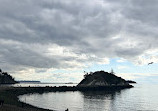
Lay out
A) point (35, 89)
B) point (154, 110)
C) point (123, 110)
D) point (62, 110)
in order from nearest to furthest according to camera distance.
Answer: point (62, 110), point (123, 110), point (154, 110), point (35, 89)

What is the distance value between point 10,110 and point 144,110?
206ft

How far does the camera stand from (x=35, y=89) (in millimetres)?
190750

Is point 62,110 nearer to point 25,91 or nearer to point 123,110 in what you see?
point 123,110

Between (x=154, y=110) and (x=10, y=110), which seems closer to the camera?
(x=10, y=110)

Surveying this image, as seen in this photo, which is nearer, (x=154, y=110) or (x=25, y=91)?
(x=154, y=110)

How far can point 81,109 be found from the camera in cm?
8888

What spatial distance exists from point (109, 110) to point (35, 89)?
113135 millimetres

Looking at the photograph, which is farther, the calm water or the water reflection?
the calm water

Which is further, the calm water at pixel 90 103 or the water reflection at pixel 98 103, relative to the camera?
the calm water at pixel 90 103

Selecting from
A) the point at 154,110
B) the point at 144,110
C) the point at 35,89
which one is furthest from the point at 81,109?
the point at 35,89

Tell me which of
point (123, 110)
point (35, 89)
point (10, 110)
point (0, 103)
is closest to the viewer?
point (10, 110)

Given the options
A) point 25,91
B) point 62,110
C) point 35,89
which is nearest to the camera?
point 62,110

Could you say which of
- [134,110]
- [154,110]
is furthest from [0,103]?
[154,110]

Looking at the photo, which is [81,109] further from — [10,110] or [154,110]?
[10,110]
